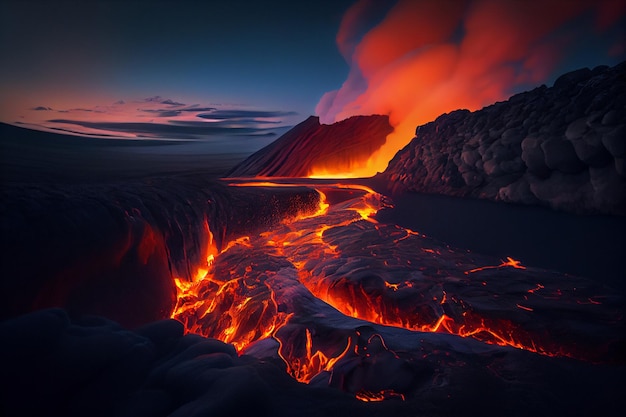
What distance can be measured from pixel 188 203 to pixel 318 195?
3.82 meters

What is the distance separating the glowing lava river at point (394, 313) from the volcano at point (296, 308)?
0.05 feet

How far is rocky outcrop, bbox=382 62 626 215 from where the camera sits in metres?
4.43

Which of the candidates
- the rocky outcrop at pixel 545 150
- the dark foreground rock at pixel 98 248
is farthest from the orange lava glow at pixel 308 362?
the rocky outcrop at pixel 545 150

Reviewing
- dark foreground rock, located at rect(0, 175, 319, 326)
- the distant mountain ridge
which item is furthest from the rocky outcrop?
dark foreground rock, located at rect(0, 175, 319, 326)

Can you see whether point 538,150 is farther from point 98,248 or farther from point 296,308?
point 98,248

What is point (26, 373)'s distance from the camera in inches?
47.6

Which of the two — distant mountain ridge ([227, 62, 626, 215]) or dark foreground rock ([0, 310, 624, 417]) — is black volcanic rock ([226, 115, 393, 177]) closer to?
distant mountain ridge ([227, 62, 626, 215])

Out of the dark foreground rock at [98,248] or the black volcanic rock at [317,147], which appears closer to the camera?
the dark foreground rock at [98,248]

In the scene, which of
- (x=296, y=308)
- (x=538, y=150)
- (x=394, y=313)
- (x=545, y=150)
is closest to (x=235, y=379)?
(x=296, y=308)

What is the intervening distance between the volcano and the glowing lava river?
0.02 meters

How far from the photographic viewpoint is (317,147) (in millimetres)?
11211

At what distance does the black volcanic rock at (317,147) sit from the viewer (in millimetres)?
10742

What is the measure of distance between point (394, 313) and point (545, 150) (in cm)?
517

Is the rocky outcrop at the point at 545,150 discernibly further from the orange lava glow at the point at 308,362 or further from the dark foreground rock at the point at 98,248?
the dark foreground rock at the point at 98,248
